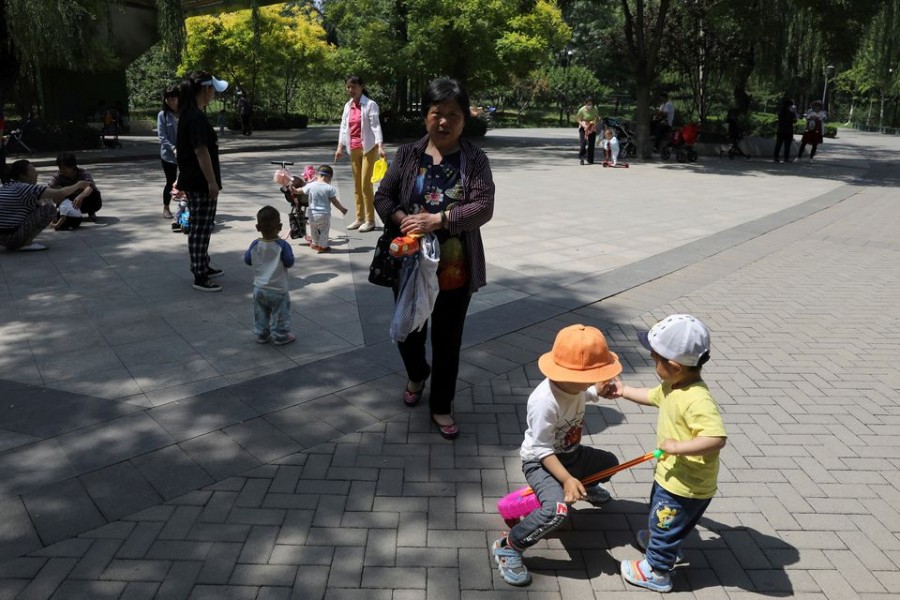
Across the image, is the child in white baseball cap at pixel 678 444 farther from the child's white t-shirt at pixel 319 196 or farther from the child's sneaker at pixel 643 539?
the child's white t-shirt at pixel 319 196

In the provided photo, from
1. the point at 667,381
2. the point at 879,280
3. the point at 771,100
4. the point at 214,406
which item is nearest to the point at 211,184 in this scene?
the point at 214,406

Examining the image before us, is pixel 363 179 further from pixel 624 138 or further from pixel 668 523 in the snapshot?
pixel 624 138

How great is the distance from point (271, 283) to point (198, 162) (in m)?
1.75

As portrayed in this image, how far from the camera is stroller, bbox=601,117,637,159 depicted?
2034cm

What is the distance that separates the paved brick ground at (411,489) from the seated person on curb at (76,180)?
5.45m

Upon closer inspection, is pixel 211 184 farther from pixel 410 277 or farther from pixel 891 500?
pixel 891 500

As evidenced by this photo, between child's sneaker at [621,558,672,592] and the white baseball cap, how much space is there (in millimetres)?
876

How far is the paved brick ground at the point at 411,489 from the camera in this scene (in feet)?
9.61

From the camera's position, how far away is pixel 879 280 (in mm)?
7840

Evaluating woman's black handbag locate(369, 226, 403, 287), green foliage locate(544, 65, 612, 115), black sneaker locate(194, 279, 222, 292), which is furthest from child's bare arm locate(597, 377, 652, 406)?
green foliage locate(544, 65, 612, 115)

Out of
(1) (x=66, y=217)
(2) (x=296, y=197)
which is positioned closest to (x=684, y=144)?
(2) (x=296, y=197)

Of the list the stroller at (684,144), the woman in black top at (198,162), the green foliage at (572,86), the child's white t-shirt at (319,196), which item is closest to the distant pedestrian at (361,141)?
the child's white t-shirt at (319,196)

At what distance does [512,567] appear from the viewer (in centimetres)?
292

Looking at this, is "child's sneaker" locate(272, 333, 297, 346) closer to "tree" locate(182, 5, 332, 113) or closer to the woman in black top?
the woman in black top
